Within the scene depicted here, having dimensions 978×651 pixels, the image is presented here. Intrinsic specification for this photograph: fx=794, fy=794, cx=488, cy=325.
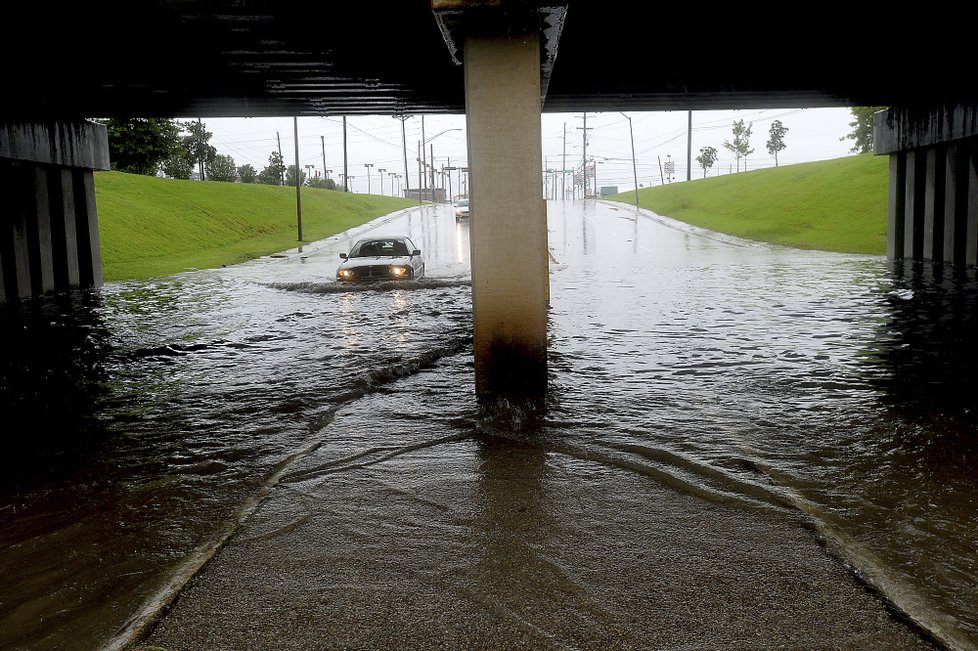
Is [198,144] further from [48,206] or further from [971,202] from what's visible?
[971,202]

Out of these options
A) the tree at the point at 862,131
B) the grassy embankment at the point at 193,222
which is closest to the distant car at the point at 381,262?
the grassy embankment at the point at 193,222

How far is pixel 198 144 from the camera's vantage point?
270 feet

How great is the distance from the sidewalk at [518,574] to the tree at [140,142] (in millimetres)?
59088

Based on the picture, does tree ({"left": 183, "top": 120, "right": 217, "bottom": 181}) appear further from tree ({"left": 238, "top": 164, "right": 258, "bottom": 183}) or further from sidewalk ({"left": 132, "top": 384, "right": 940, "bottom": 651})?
sidewalk ({"left": 132, "top": 384, "right": 940, "bottom": 651})

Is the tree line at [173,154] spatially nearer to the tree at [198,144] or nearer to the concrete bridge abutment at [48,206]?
the tree at [198,144]

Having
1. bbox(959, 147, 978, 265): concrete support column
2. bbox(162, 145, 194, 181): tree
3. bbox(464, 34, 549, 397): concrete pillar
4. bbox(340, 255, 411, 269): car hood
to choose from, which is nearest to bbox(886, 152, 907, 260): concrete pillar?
bbox(959, 147, 978, 265): concrete support column

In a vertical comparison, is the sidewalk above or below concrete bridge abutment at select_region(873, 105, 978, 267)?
below

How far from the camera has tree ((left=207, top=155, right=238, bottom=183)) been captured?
3362 inches

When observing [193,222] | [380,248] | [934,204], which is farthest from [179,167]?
[934,204]

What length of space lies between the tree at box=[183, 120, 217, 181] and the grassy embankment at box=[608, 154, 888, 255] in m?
46.2

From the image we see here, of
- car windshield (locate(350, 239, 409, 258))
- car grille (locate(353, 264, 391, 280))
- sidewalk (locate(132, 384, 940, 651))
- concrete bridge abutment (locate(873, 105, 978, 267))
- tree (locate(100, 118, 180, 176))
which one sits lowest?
sidewalk (locate(132, 384, 940, 651))

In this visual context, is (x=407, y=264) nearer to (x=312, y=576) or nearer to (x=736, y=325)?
(x=736, y=325)

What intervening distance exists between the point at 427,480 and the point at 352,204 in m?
77.0

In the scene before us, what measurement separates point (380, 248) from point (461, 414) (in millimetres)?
15470
